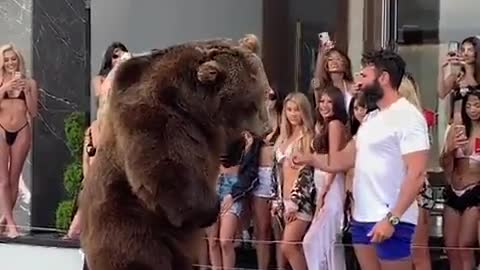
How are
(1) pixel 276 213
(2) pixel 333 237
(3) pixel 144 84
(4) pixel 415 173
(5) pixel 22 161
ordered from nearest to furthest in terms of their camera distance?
1. (3) pixel 144 84
2. (4) pixel 415 173
3. (2) pixel 333 237
4. (1) pixel 276 213
5. (5) pixel 22 161

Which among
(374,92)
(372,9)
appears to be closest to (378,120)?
(374,92)

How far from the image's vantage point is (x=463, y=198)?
6652 mm

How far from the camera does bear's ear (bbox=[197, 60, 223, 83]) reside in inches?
120

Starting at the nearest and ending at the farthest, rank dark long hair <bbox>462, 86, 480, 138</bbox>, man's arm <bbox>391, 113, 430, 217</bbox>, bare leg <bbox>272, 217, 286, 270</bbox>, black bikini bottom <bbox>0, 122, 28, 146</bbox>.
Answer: man's arm <bbox>391, 113, 430, 217</bbox>, dark long hair <bbox>462, 86, 480, 138</bbox>, bare leg <bbox>272, 217, 286, 270</bbox>, black bikini bottom <bbox>0, 122, 28, 146</bbox>

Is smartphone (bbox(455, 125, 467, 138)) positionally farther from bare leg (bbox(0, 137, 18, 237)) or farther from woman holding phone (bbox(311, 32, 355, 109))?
bare leg (bbox(0, 137, 18, 237))

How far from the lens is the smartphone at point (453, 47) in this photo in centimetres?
834

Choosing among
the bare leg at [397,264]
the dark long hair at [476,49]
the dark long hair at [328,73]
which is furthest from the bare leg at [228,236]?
the dark long hair at [476,49]

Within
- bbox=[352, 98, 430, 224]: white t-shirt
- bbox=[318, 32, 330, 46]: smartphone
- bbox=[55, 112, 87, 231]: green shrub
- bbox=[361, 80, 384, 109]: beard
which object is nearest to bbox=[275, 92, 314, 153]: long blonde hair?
bbox=[361, 80, 384, 109]: beard

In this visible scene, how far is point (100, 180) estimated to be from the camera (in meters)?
3.12

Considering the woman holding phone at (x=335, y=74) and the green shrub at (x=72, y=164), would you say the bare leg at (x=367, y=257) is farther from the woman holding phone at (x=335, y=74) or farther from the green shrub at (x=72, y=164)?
the green shrub at (x=72, y=164)

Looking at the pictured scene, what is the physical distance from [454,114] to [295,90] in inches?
89.5

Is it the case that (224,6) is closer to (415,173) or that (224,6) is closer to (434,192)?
(434,192)

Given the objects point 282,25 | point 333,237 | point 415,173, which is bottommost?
point 333,237

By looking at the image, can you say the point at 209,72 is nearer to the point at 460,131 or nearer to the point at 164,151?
the point at 164,151
